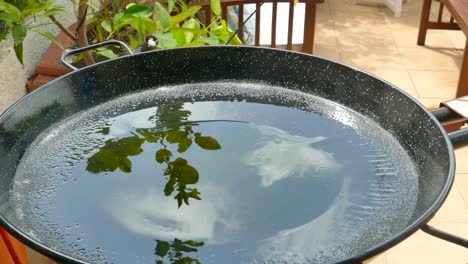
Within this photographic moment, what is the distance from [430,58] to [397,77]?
1.32 ft

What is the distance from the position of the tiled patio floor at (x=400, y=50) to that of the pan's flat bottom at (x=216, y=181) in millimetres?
1591

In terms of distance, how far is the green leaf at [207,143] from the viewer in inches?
33.1

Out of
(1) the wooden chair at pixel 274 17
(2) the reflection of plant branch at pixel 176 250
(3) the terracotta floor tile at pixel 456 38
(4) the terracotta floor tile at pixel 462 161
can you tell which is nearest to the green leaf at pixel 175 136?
(2) the reflection of plant branch at pixel 176 250

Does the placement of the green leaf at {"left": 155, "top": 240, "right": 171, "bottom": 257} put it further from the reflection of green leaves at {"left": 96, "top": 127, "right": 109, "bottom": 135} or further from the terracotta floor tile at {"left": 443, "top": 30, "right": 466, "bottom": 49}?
the terracotta floor tile at {"left": 443, "top": 30, "right": 466, "bottom": 49}

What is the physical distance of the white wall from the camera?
5.64ft

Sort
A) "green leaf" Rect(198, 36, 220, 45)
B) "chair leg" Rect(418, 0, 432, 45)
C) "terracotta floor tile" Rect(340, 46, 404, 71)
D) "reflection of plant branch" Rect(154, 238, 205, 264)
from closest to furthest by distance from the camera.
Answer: "reflection of plant branch" Rect(154, 238, 205, 264), "green leaf" Rect(198, 36, 220, 45), "terracotta floor tile" Rect(340, 46, 404, 71), "chair leg" Rect(418, 0, 432, 45)

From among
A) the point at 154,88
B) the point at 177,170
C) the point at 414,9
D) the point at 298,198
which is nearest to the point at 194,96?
the point at 154,88

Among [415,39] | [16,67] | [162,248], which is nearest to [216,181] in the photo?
[162,248]

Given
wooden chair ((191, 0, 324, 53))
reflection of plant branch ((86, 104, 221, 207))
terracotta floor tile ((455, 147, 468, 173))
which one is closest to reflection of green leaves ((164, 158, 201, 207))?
reflection of plant branch ((86, 104, 221, 207))

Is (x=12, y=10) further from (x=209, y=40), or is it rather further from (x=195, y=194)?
(x=195, y=194)

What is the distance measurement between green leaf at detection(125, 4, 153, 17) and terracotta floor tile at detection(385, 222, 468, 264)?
3.89 ft

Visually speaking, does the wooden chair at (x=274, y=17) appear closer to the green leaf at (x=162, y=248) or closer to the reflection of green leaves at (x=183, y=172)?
the reflection of green leaves at (x=183, y=172)

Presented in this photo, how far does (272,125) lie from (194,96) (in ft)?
0.53

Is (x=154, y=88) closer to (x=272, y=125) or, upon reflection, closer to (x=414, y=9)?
(x=272, y=125)
